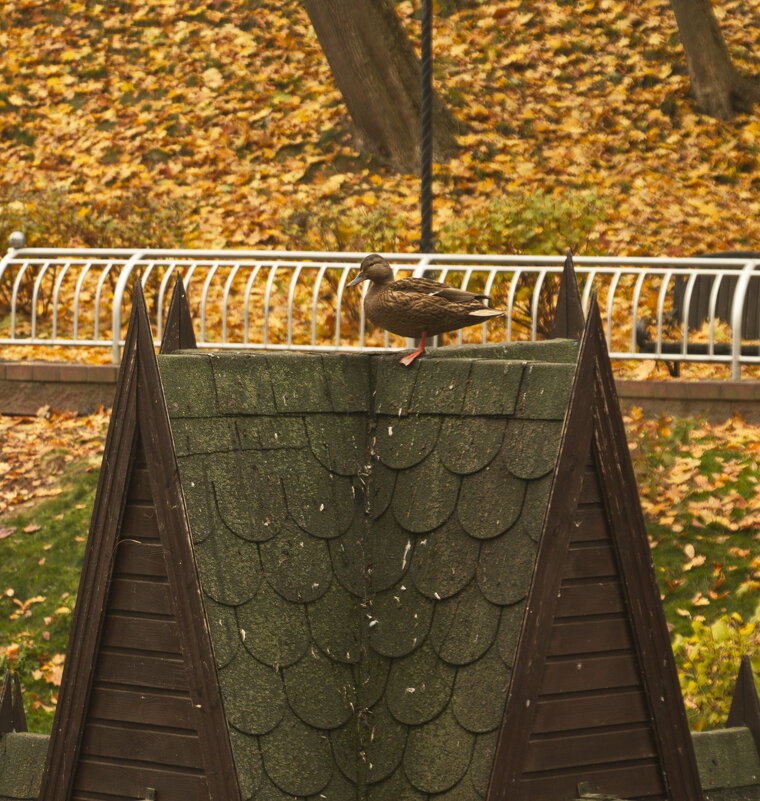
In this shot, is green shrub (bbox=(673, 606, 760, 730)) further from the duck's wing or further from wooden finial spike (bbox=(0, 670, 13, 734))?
wooden finial spike (bbox=(0, 670, 13, 734))

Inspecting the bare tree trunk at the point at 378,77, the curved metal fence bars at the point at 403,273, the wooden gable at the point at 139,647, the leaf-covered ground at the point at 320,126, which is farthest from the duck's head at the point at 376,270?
the bare tree trunk at the point at 378,77

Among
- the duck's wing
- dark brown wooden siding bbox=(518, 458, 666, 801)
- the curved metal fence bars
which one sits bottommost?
the curved metal fence bars

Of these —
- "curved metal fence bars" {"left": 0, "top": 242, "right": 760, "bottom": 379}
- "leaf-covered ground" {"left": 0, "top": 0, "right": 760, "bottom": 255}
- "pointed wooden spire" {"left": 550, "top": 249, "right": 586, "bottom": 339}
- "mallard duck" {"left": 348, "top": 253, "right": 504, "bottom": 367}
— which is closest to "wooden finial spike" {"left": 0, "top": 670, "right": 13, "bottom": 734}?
"mallard duck" {"left": 348, "top": 253, "right": 504, "bottom": 367}

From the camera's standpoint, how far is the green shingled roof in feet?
9.20

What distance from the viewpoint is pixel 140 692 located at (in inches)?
111

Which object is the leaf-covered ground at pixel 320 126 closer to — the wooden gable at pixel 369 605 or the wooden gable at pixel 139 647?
the wooden gable at pixel 369 605

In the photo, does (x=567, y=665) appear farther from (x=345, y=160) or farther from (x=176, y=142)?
(x=176, y=142)

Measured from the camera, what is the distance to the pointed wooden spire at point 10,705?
372 centimetres

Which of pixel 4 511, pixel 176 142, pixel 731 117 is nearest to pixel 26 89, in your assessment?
pixel 176 142

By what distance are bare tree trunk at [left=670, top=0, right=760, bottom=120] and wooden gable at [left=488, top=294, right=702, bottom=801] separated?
1500 centimetres

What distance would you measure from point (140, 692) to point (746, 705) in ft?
6.30

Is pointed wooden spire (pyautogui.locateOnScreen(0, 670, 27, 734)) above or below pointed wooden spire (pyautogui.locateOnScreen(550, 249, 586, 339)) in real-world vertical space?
below

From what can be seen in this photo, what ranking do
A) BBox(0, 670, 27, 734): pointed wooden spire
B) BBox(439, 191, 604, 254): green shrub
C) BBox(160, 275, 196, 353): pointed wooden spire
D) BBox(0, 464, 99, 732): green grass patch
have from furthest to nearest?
BBox(439, 191, 604, 254): green shrub, BBox(0, 464, 99, 732): green grass patch, BBox(0, 670, 27, 734): pointed wooden spire, BBox(160, 275, 196, 353): pointed wooden spire

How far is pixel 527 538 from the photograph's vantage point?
9.27 feet
